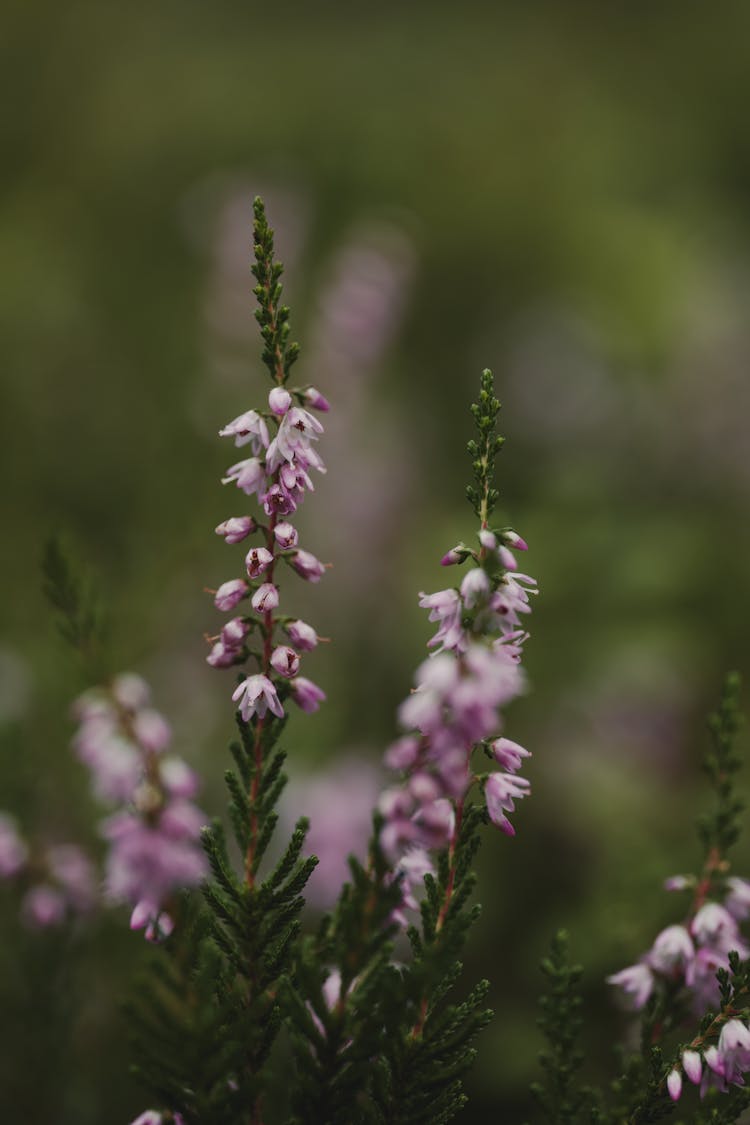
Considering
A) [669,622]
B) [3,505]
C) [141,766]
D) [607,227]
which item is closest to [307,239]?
[607,227]

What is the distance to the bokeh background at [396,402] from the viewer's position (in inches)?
139

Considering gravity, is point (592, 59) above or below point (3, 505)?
above

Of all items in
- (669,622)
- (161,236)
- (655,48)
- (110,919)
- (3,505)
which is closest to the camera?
(110,919)

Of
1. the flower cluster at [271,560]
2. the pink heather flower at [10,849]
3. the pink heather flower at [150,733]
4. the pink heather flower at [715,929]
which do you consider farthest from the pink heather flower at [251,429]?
the pink heather flower at [10,849]

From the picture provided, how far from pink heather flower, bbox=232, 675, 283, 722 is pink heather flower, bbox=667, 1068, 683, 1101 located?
78 centimetres

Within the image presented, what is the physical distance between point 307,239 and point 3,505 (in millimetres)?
2798

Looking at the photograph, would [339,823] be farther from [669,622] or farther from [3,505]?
[3,505]

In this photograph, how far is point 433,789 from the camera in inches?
42.1

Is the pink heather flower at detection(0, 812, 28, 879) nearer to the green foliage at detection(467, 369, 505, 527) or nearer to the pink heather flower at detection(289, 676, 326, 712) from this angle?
the pink heather flower at detection(289, 676, 326, 712)

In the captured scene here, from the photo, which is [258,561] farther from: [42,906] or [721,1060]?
[42,906]

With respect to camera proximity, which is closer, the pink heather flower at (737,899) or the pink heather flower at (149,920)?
the pink heather flower at (149,920)

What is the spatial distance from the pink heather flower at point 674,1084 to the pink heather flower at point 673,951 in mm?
221

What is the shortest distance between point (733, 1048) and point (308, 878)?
0.68 metres

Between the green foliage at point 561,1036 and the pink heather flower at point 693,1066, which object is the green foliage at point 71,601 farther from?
the pink heather flower at point 693,1066
